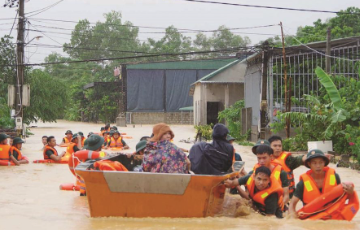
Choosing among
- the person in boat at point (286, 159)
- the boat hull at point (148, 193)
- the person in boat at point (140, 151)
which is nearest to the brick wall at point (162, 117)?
the person in boat at point (140, 151)

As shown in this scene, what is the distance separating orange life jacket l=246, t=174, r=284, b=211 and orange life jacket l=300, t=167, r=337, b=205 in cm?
40

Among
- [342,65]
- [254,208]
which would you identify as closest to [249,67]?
[342,65]

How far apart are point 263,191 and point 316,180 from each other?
0.75 meters

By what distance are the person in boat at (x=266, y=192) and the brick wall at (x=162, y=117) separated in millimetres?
43354

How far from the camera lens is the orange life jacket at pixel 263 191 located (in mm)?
7219

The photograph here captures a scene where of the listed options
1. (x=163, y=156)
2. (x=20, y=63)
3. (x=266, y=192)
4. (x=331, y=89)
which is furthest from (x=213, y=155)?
(x=20, y=63)

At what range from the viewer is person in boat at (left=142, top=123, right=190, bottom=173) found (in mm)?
7254

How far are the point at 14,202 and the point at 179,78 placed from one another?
41798 millimetres

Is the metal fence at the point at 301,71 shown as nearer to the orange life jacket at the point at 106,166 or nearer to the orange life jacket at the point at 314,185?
the orange life jacket at the point at 106,166

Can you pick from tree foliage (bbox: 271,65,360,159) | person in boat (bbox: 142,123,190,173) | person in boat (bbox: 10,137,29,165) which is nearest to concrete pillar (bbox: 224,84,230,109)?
tree foliage (bbox: 271,65,360,159)

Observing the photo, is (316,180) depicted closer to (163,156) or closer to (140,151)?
(163,156)

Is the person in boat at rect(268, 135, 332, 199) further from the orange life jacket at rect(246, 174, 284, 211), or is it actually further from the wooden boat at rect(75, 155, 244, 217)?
the wooden boat at rect(75, 155, 244, 217)

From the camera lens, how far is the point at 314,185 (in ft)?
22.5

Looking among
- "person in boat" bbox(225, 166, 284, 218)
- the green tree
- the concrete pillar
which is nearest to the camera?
"person in boat" bbox(225, 166, 284, 218)
